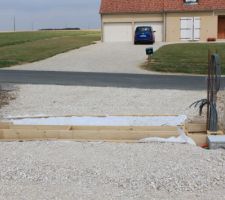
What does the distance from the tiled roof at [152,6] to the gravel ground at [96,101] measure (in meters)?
31.0

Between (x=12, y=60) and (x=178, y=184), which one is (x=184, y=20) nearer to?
(x=12, y=60)

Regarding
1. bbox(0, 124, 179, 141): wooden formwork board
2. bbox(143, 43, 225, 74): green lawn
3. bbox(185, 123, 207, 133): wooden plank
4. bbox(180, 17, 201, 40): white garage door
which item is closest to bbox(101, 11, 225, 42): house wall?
bbox(180, 17, 201, 40): white garage door

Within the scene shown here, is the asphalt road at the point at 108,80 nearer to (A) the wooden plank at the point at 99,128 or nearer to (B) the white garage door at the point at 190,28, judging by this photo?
(A) the wooden plank at the point at 99,128

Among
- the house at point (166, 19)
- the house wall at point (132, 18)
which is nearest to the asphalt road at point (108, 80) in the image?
the house at point (166, 19)

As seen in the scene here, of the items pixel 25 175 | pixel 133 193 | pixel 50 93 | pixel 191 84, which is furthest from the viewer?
pixel 191 84

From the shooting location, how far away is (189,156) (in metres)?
6.99

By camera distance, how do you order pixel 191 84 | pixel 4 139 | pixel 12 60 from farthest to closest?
pixel 12 60
pixel 191 84
pixel 4 139

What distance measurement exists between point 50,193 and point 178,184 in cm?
155

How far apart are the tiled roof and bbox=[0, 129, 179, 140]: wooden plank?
3765 cm

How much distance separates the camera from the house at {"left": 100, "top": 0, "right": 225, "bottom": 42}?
4419 centimetres

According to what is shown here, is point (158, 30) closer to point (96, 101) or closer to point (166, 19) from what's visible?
point (166, 19)

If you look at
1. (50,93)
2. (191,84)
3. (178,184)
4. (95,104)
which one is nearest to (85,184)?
(178,184)

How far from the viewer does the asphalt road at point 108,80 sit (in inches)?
644

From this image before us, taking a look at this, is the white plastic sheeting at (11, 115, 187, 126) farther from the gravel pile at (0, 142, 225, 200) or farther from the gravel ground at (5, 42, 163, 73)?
the gravel ground at (5, 42, 163, 73)
